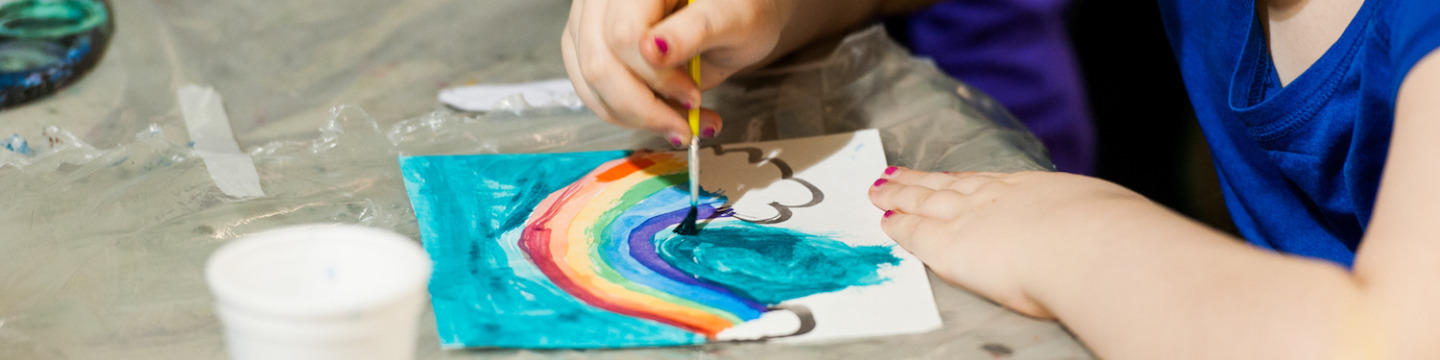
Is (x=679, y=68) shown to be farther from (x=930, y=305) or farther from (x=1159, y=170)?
(x=1159, y=170)

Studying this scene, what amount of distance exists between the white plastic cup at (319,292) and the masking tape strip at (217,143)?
1.25 feet

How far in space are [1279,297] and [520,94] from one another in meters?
0.60

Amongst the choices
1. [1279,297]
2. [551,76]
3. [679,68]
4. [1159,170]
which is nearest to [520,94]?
[551,76]

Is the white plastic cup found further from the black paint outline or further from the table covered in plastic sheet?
the black paint outline

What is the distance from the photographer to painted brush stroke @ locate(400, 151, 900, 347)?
53 cm

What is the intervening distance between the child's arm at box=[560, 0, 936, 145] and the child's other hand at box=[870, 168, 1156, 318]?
15cm

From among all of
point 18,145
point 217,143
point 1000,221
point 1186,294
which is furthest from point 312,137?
point 1186,294

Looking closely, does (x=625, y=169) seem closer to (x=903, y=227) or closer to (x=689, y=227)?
(x=689, y=227)

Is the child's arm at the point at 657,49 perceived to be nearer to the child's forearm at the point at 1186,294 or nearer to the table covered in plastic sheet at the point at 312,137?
the table covered in plastic sheet at the point at 312,137

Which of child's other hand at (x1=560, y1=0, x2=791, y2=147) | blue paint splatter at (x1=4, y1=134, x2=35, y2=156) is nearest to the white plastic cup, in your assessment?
child's other hand at (x1=560, y1=0, x2=791, y2=147)

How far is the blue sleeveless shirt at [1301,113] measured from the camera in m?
0.55

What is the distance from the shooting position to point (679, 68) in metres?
0.64

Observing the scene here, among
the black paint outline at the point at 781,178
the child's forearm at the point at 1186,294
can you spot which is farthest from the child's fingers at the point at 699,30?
the child's forearm at the point at 1186,294

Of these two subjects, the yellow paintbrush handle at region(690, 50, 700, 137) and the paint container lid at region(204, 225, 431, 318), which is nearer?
the paint container lid at region(204, 225, 431, 318)
